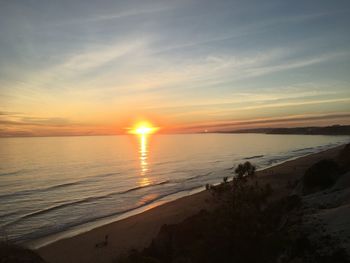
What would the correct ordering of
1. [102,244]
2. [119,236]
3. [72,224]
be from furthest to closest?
1. [72,224]
2. [119,236]
3. [102,244]

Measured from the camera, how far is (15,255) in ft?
34.0

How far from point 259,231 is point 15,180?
47.0 m

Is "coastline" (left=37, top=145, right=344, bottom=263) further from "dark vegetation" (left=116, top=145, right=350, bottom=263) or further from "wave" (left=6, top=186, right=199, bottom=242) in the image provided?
"dark vegetation" (left=116, top=145, right=350, bottom=263)

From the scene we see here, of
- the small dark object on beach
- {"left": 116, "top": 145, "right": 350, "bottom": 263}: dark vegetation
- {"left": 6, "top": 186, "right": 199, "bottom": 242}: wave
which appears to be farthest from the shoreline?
{"left": 116, "top": 145, "right": 350, "bottom": 263}: dark vegetation

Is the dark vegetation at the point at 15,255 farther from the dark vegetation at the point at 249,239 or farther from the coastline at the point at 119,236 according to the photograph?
the coastline at the point at 119,236

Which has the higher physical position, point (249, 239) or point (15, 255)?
point (249, 239)

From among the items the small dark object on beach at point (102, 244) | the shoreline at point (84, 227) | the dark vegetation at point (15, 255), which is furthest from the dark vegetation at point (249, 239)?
the shoreline at point (84, 227)

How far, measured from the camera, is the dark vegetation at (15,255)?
393 inches

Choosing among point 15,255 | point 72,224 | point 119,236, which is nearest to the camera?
point 15,255

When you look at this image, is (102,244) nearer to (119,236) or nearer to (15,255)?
(119,236)

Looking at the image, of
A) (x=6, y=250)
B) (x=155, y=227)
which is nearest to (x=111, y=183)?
(x=155, y=227)

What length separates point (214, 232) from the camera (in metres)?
10.5

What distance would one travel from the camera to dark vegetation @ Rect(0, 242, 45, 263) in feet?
32.8

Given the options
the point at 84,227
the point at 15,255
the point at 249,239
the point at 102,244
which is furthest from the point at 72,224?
the point at 249,239
